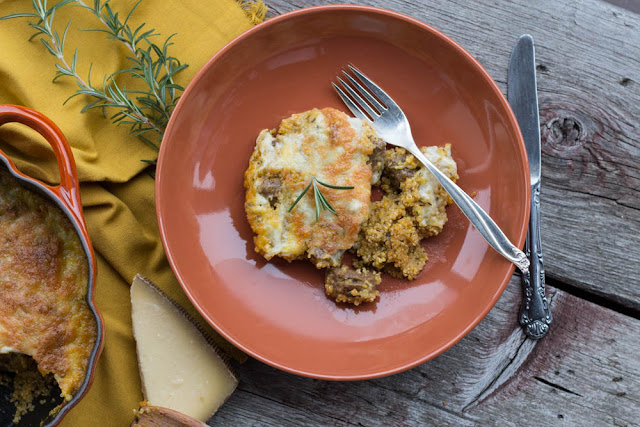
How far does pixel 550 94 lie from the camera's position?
275cm

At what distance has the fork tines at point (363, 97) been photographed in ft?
8.01

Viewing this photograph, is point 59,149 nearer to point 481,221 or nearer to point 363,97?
point 363,97

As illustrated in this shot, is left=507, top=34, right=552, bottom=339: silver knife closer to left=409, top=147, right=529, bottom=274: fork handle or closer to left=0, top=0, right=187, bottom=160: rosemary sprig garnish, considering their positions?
left=409, top=147, right=529, bottom=274: fork handle

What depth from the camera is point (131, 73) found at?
8.45ft

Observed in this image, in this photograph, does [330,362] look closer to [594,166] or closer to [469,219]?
[469,219]

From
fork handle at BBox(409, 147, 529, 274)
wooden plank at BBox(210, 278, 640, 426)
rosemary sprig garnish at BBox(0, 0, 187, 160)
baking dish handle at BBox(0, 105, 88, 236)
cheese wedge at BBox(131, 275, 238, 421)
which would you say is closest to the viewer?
baking dish handle at BBox(0, 105, 88, 236)

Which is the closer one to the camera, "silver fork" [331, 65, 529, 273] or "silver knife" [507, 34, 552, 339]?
"silver fork" [331, 65, 529, 273]

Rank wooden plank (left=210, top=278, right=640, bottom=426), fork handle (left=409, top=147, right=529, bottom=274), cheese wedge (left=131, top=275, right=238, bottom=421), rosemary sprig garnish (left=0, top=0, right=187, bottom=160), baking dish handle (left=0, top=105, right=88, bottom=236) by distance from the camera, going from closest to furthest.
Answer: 1. baking dish handle (left=0, top=105, right=88, bottom=236)
2. fork handle (left=409, top=147, right=529, bottom=274)
3. rosemary sprig garnish (left=0, top=0, right=187, bottom=160)
4. cheese wedge (left=131, top=275, right=238, bottom=421)
5. wooden plank (left=210, top=278, right=640, bottom=426)

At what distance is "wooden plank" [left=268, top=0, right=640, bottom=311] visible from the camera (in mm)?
2727

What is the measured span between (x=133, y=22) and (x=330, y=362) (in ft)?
6.35

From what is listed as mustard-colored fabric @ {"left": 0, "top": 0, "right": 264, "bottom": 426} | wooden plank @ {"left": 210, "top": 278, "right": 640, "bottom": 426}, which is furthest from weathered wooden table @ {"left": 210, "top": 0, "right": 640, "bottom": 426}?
mustard-colored fabric @ {"left": 0, "top": 0, "right": 264, "bottom": 426}

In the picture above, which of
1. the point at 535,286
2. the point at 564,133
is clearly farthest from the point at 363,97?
the point at 535,286

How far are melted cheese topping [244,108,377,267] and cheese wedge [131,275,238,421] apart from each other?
0.63 metres

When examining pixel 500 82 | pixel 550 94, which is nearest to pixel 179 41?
pixel 500 82
